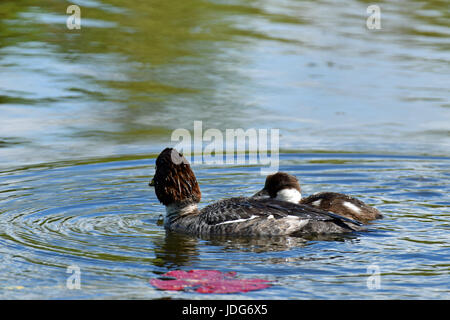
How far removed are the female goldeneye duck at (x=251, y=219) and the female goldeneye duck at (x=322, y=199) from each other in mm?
422

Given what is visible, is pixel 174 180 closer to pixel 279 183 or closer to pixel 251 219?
pixel 251 219

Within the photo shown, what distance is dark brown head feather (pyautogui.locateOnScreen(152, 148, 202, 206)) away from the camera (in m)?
8.80

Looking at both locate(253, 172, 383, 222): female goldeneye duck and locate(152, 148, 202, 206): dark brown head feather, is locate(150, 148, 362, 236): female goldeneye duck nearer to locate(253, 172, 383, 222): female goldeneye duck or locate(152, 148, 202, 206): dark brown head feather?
locate(152, 148, 202, 206): dark brown head feather

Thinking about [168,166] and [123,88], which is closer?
[168,166]

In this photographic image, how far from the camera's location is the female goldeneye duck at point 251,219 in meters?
8.14

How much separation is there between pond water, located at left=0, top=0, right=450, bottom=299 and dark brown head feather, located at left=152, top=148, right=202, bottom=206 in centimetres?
34

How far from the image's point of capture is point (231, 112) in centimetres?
1255

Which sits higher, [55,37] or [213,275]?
[55,37]

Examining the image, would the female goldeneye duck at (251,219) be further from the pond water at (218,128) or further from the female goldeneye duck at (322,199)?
the female goldeneye duck at (322,199)

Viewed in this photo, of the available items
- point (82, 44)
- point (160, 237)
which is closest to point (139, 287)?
point (160, 237)

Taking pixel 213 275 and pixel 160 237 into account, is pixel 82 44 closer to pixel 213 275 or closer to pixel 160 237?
pixel 160 237

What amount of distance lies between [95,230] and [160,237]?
641 mm

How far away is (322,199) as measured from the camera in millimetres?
8906

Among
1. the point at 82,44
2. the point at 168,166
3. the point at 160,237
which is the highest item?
the point at 82,44
